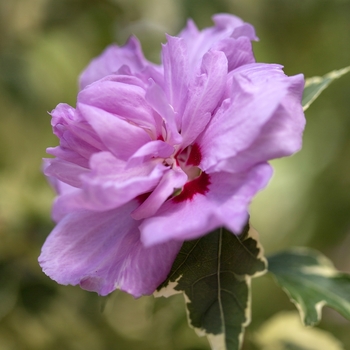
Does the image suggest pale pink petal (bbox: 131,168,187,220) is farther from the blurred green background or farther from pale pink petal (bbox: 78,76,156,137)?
the blurred green background

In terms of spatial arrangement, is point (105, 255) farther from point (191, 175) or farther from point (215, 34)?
point (215, 34)

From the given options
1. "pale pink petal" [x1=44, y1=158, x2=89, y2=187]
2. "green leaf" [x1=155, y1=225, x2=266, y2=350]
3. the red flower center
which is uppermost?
"pale pink petal" [x1=44, y1=158, x2=89, y2=187]

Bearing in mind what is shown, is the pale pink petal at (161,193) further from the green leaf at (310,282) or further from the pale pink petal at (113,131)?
the green leaf at (310,282)

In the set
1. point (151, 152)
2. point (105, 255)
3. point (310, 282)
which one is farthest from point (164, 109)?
point (310, 282)

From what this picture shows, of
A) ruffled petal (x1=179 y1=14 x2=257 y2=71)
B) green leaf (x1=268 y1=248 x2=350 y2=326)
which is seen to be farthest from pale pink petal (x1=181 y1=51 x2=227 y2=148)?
green leaf (x1=268 y1=248 x2=350 y2=326)

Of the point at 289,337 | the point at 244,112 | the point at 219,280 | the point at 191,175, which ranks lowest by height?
the point at 289,337
